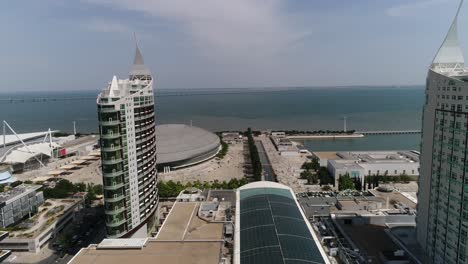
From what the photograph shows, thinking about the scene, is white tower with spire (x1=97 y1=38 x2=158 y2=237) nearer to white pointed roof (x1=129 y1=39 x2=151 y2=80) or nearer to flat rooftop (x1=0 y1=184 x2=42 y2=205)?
white pointed roof (x1=129 y1=39 x2=151 y2=80)

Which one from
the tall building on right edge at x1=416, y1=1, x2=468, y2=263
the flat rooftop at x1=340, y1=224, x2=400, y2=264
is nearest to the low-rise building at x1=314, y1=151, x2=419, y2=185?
the flat rooftop at x1=340, y1=224, x2=400, y2=264

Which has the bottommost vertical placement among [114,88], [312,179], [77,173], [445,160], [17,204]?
[77,173]

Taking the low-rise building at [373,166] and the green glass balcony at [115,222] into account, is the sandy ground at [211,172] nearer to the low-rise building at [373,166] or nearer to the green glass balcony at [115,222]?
the low-rise building at [373,166]

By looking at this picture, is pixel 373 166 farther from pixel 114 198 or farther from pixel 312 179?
pixel 114 198

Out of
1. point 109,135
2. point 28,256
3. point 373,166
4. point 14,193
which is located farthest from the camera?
point 373,166

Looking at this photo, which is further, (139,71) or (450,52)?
(139,71)

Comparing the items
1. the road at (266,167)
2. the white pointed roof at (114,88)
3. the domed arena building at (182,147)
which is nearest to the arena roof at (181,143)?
the domed arena building at (182,147)

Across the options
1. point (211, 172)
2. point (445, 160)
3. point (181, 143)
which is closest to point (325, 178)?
point (211, 172)
